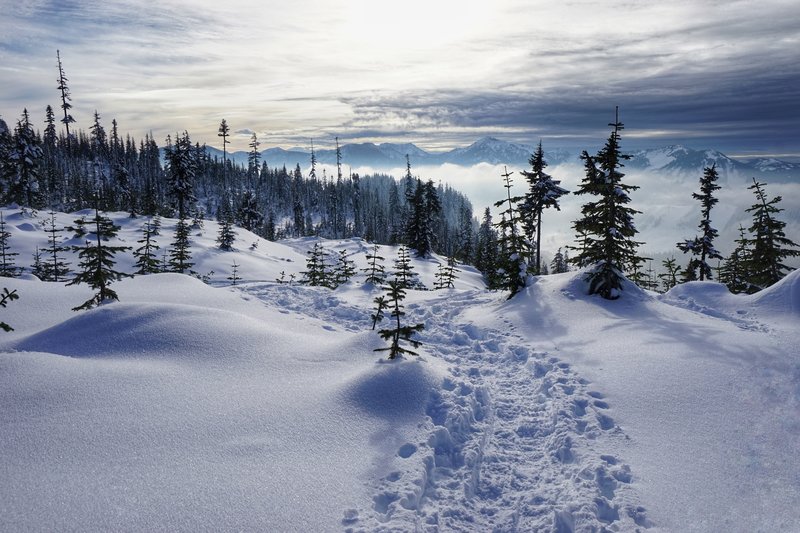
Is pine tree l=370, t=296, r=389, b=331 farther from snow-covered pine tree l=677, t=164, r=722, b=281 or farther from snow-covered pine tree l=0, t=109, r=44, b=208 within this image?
snow-covered pine tree l=0, t=109, r=44, b=208

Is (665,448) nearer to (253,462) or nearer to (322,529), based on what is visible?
(322,529)

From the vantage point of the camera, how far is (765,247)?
2917cm

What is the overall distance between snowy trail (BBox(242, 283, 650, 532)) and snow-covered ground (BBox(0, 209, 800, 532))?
31 mm

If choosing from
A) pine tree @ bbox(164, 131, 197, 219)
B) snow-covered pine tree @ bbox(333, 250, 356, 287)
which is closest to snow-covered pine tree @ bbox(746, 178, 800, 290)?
Result: snow-covered pine tree @ bbox(333, 250, 356, 287)

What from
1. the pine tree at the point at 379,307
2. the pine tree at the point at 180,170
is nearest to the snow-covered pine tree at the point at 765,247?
the pine tree at the point at 379,307

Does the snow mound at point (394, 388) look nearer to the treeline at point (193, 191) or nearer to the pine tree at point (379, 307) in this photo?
the pine tree at point (379, 307)

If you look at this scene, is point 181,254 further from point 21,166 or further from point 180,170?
point 21,166

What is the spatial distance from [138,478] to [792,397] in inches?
441

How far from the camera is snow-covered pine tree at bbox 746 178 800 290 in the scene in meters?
28.0

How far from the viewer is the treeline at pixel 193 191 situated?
52.7 meters

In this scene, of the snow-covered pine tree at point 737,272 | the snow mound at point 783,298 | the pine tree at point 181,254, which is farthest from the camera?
the snow-covered pine tree at point 737,272

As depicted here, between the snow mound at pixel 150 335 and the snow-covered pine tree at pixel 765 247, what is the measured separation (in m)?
34.1

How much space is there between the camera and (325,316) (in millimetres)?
16453

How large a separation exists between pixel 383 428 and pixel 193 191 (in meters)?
93.7
